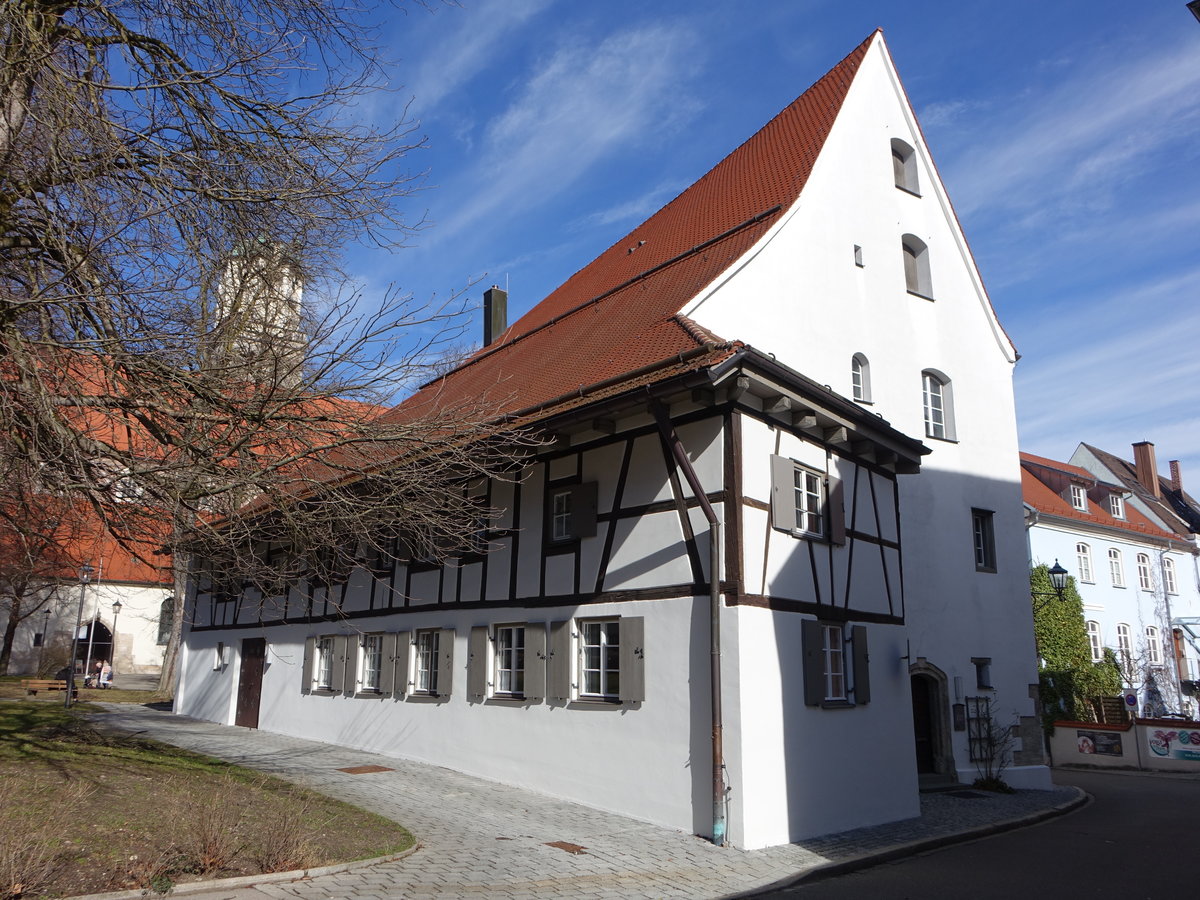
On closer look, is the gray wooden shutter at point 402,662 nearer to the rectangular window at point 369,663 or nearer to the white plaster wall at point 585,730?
the white plaster wall at point 585,730

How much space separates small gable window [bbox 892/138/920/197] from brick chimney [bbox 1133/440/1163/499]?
86.0 feet

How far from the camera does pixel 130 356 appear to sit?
702 cm

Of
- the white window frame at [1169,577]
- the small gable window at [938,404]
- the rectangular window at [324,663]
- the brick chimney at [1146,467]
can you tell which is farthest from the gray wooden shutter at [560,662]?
the brick chimney at [1146,467]

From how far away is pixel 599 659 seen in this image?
37.1 feet

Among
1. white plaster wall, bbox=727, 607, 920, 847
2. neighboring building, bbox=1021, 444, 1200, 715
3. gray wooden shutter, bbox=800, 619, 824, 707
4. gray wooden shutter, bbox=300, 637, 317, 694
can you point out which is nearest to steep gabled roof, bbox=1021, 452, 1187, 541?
neighboring building, bbox=1021, 444, 1200, 715

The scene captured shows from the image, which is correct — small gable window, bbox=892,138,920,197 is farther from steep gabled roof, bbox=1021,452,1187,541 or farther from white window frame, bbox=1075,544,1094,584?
white window frame, bbox=1075,544,1094,584

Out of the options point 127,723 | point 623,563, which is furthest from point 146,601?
point 623,563

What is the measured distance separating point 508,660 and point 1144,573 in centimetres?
2583

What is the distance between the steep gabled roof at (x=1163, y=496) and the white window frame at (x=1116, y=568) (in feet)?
21.3

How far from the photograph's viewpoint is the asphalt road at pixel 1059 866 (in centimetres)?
815

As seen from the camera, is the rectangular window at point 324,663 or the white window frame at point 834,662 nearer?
the white window frame at point 834,662

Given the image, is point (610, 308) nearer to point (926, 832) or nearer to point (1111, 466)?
point (926, 832)

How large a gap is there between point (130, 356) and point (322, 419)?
156 centimetres

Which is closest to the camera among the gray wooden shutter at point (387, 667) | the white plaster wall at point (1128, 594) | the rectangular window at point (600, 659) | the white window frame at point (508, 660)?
the rectangular window at point (600, 659)
